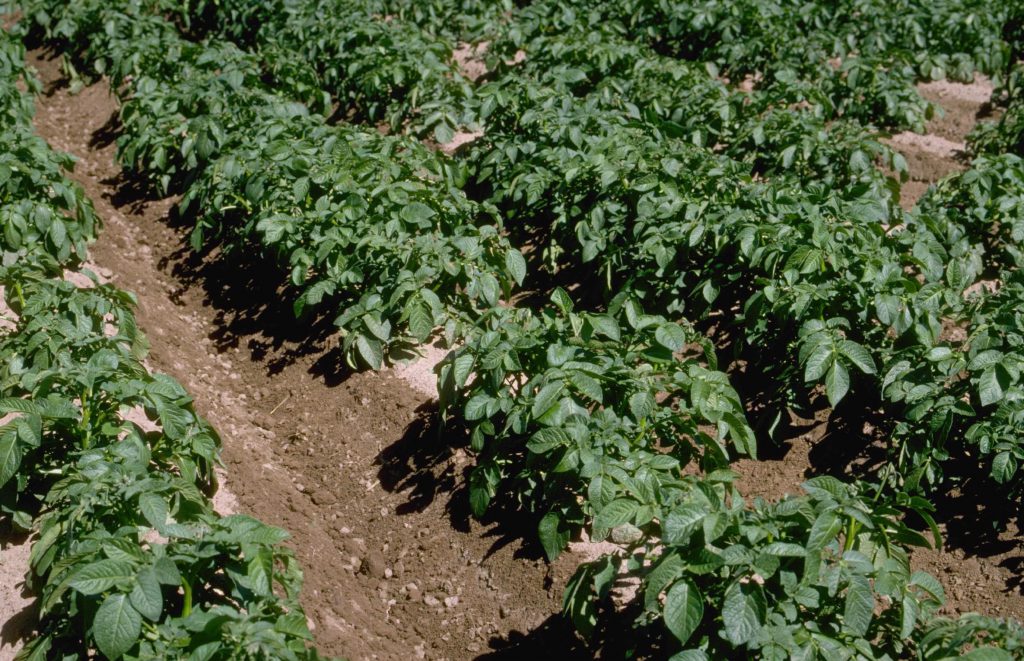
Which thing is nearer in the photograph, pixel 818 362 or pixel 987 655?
pixel 987 655

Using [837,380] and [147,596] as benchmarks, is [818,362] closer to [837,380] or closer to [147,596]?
[837,380]

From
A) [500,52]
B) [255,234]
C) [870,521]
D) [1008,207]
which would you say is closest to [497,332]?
[870,521]

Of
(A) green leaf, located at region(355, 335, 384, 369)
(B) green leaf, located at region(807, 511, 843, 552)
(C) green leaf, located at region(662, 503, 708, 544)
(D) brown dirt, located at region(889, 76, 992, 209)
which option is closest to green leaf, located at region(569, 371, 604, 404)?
(C) green leaf, located at region(662, 503, 708, 544)

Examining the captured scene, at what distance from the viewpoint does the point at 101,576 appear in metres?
2.43

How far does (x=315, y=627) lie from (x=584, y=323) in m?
1.47

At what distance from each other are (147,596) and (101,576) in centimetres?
14

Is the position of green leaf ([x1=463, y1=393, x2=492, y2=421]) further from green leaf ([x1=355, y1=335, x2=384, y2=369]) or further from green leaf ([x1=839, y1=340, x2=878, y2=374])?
green leaf ([x1=839, y1=340, x2=878, y2=374])

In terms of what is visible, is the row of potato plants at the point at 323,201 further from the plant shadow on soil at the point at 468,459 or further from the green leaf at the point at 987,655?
the green leaf at the point at 987,655

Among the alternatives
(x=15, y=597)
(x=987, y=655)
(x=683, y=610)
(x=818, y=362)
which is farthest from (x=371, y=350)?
(x=987, y=655)

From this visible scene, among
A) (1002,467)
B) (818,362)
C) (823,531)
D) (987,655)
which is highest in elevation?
(823,531)

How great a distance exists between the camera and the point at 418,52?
6.34 metres

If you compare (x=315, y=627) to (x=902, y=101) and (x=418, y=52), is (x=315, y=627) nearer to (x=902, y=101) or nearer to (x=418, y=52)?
→ (x=418, y=52)

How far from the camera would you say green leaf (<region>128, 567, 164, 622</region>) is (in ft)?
7.81

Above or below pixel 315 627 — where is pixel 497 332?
above
